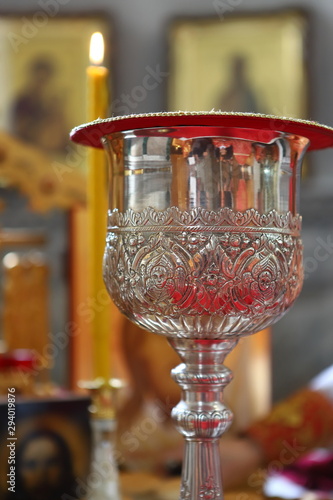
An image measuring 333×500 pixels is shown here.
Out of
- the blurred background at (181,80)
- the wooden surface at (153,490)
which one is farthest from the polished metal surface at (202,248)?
the blurred background at (181,80)

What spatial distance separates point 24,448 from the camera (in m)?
0.86

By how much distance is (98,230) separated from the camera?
2.48 feet

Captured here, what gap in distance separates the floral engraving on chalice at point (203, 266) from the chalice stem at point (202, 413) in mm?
47

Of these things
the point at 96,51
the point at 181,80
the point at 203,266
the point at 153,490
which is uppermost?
the point at 181,80

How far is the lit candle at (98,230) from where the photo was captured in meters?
0.75

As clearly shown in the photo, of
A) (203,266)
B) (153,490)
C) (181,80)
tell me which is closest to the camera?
(203,266)

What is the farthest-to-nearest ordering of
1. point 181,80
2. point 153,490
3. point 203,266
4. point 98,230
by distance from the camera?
point 181,80 < point 153,490 < point 98,230 < point 203,266

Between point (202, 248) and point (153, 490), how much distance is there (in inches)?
19.2

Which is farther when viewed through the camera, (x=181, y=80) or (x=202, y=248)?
(x=181, y=80)

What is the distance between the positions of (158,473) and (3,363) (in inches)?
11.6

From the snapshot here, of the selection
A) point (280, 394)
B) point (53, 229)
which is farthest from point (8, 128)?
point (280, 394)

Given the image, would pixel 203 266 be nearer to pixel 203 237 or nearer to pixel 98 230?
pixel 203 237

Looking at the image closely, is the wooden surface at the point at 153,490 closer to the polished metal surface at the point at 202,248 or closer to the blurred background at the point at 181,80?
the polished metal surface at the point at 202,248

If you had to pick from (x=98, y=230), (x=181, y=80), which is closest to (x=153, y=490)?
(x=98, y=230)
